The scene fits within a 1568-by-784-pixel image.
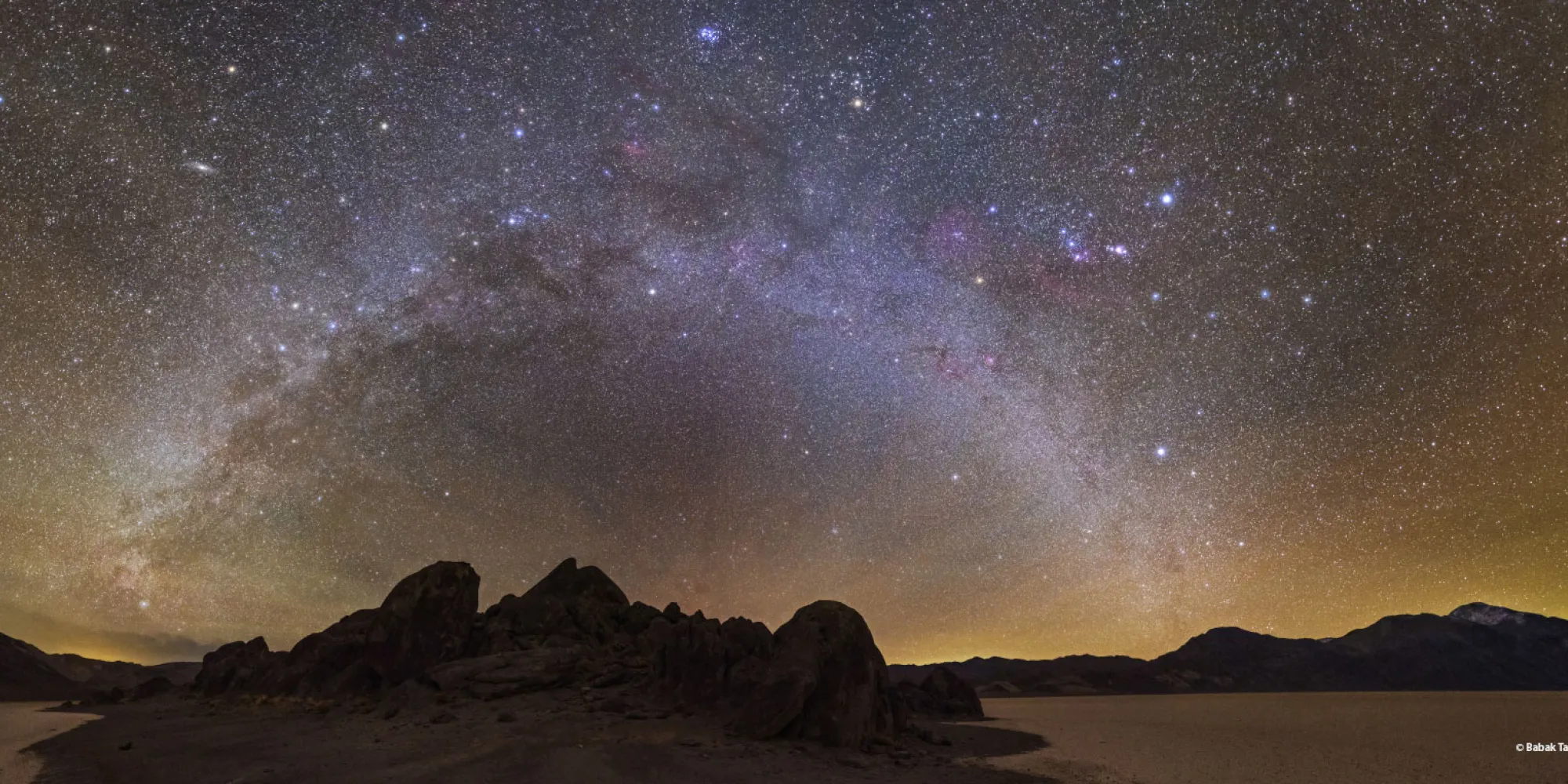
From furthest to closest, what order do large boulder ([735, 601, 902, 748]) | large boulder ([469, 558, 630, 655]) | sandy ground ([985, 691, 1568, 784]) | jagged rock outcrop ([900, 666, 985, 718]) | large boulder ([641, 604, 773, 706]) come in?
jagged rock outcrop ([900, 666, 985, 718]), large boulder ([469, 558, 630, 655]), large boulder ([641, 604, 773, 706]), large boulder ([735, 601, 902, 748]), sandy ground ([985, 691, 1568, 784])

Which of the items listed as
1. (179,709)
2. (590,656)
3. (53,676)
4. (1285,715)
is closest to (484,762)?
(590,656)

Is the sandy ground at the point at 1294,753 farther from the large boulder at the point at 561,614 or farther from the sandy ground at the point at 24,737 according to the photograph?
the sandy ground at the point at 24,737

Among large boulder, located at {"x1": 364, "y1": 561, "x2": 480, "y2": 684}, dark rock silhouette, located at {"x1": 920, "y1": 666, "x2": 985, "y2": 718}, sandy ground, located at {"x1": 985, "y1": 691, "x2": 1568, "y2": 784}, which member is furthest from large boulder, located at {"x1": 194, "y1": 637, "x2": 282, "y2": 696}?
dark rock silhouette, located at {"x1": 920, "y1": 666, "x2": 985, "y2": 718}

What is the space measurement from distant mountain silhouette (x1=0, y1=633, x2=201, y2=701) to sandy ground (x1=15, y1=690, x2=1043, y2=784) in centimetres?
10473

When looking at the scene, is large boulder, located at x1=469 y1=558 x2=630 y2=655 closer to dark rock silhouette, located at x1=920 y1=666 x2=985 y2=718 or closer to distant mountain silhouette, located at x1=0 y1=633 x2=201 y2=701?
dark rock silhouette, located at x1=920 y1=666 x2=985 y2=718

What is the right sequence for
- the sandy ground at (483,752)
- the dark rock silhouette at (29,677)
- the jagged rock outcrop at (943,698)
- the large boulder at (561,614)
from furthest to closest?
the dark rock silhouette at (29,677)
the jagged rock outcrop at (943,698)
the large boulder at (561,614)
the sandy ground at (483,752)

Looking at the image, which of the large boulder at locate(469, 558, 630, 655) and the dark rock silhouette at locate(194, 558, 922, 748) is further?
the large boulder at locate(469, 558, 630, 655)

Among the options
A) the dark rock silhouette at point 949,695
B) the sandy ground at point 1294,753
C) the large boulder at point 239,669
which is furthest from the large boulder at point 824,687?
the large boulder at point 239,669

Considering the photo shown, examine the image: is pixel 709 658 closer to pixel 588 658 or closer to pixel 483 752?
pixel 588 658

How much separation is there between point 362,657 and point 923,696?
143 ft

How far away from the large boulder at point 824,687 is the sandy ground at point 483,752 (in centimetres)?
103

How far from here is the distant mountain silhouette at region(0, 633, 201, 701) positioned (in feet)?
387

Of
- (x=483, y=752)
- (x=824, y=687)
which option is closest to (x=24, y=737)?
(x=483, y=752)

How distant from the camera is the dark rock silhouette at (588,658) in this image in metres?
29.5
